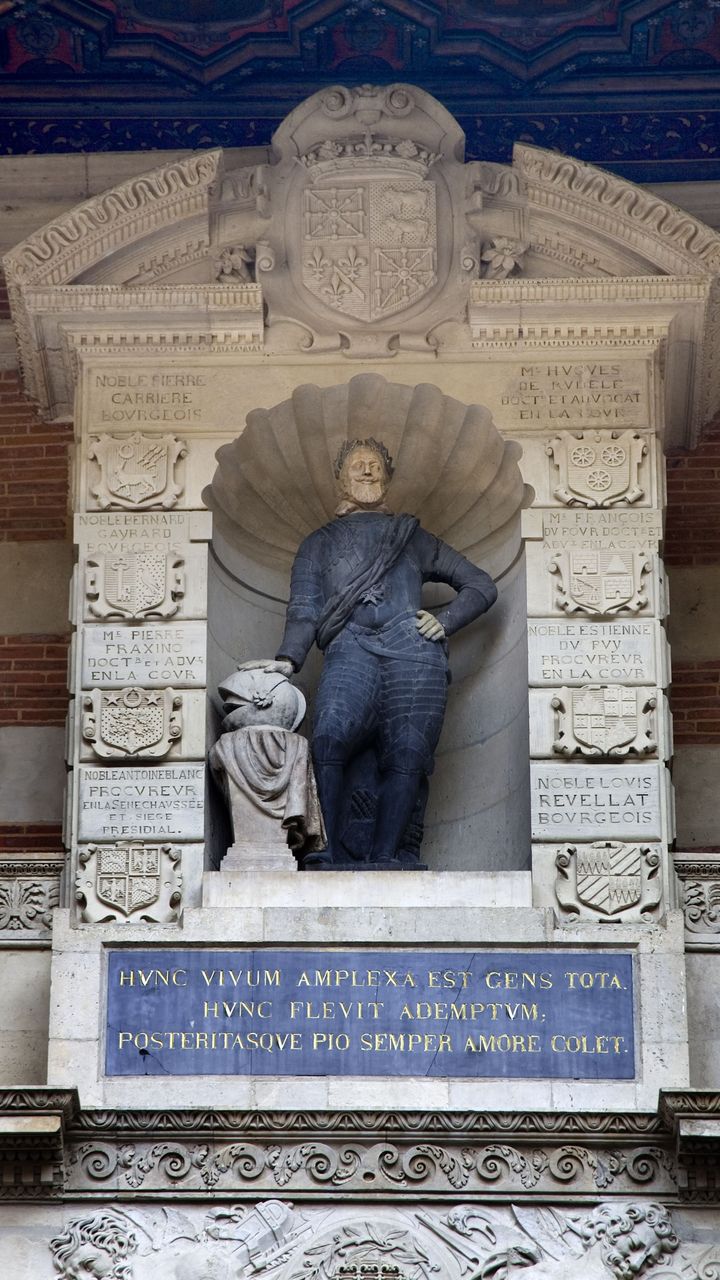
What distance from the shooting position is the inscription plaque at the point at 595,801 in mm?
15109

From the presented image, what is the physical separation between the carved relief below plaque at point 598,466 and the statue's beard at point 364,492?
1.07 meters

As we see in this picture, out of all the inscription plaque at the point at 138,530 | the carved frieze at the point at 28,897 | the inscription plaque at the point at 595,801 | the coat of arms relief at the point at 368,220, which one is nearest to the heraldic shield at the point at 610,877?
the inscription plaque at the point at 595,801

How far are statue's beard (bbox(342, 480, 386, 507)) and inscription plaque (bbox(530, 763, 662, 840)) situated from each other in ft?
6.83

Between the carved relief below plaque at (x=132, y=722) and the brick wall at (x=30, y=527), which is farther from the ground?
the brick wall at (x=30, y=527)

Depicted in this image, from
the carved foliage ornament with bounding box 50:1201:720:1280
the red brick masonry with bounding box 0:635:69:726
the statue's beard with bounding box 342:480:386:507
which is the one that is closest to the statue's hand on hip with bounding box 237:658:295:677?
the statue's beard with bounding box 342:480:386:507

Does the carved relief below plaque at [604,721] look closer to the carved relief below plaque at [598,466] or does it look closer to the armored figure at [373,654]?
the armored figure at [373,654]

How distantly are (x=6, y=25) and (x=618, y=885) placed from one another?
700 centimetres

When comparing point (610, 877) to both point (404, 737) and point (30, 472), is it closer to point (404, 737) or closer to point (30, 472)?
point (404, 737)

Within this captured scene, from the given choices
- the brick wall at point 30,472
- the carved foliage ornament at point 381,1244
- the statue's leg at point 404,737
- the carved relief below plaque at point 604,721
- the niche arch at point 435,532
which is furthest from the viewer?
the brick wall at point 30,472

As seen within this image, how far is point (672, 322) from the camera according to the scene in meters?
16.4

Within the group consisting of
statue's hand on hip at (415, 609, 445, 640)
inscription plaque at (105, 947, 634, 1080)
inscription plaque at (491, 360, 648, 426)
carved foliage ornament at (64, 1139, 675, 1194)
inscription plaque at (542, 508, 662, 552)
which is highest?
inscription plaque at (491, 360, 648, 426)

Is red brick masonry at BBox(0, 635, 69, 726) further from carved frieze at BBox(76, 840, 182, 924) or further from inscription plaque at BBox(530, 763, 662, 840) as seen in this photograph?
Answer: inscription plaque at BBox(530, 763, 662, 840)

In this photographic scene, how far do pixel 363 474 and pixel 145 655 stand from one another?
1.80m

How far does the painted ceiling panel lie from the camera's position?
715 inches
